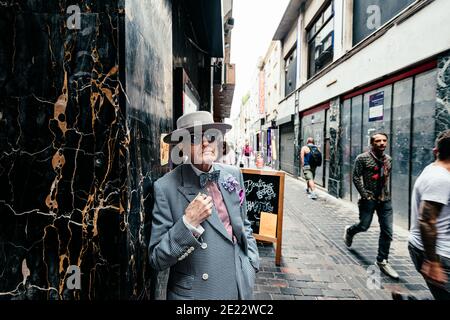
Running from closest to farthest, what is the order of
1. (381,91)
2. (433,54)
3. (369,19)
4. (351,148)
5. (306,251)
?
(306,251) < (433,54) < (381,91) < (369,19) < (351,148)

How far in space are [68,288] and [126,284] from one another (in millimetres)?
365

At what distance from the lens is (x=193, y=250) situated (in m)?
1.65

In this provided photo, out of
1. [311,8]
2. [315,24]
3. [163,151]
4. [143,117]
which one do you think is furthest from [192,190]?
[311,8]

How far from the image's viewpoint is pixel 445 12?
5000 mm

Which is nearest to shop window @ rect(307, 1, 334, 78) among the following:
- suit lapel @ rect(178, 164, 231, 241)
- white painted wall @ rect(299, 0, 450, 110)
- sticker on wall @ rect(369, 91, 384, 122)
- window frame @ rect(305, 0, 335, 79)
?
window frame @ rect(305, 0, 335, 79)

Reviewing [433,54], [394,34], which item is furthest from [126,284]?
[394,34]

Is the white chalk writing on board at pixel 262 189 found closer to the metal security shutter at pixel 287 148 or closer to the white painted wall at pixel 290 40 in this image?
the metal security shutter at pixel 287 148

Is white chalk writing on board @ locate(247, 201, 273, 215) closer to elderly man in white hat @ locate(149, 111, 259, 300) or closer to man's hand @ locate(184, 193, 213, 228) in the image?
elderly man in white hat @ locate(149, 111, 259, 300)

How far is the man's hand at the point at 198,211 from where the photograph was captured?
1.58m

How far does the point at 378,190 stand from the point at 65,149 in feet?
13.5

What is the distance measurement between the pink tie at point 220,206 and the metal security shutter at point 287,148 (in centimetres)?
1478

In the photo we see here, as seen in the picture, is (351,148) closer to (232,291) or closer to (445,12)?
(445,12)

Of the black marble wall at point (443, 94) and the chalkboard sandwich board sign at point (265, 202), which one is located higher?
the black marble wall at point (443, 94)

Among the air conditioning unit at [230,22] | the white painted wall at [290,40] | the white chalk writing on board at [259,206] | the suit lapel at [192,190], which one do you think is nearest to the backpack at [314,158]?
the air conditioning unit at [230,22]
